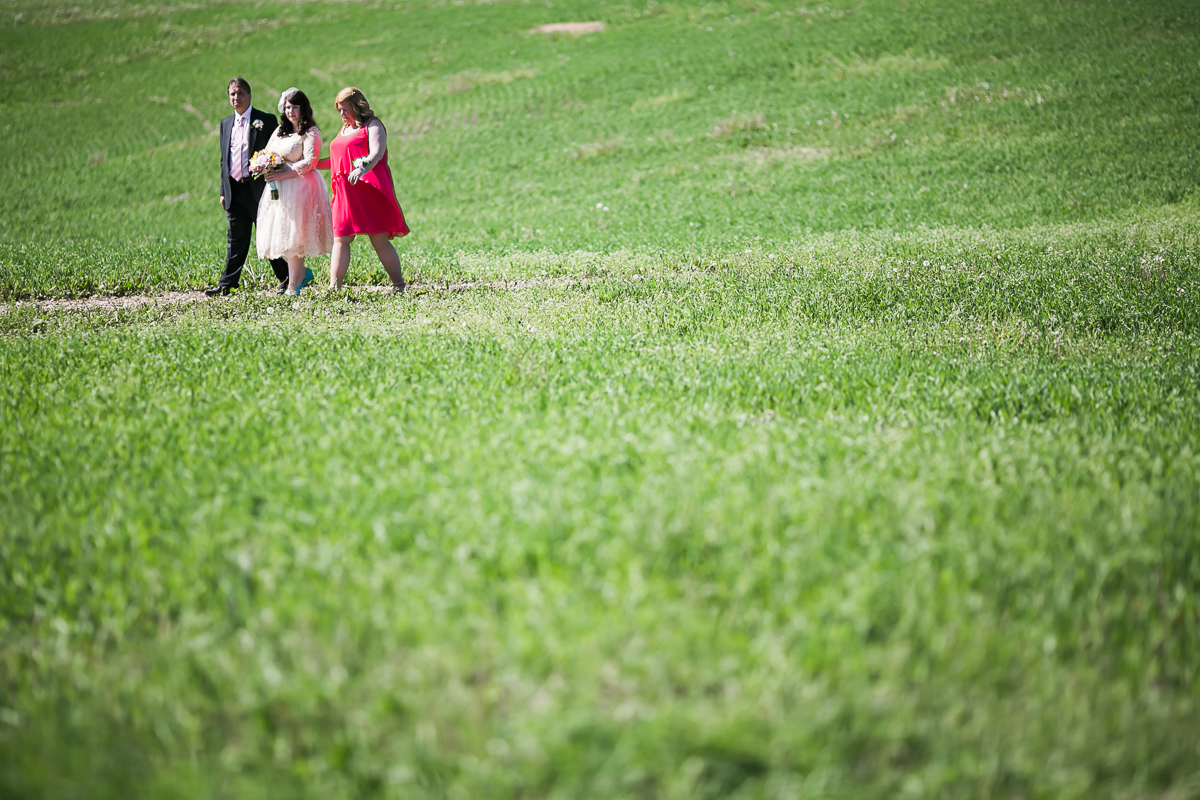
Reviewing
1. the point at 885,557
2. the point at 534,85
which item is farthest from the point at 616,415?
the point at 534,85

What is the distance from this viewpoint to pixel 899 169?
73.5 feet

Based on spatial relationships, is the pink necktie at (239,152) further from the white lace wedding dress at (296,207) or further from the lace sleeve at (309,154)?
the lace sleeve at (309,154)

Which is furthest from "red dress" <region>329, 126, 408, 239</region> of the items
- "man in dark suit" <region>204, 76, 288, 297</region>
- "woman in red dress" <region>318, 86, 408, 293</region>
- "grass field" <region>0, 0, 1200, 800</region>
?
"man in dark suit" <region>204, 76, 288, 297</region>

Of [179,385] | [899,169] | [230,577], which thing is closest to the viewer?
[230,577]

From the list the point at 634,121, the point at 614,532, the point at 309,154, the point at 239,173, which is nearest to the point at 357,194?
the point at 309,154

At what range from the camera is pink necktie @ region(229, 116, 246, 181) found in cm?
1030

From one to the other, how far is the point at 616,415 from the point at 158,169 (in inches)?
1266

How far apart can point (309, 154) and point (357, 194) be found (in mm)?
856

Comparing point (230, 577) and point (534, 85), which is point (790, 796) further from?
point (534, 85)

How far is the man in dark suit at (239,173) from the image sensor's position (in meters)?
10.3

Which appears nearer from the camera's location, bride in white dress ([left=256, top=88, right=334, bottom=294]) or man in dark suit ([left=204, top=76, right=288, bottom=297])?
bride in white dress ([left=256, top=88, right=334, bottom=294])

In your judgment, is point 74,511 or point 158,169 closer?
point 74,511

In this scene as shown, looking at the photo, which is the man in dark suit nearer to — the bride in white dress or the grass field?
the bride in white dress

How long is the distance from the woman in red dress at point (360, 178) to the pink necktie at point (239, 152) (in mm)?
1239
